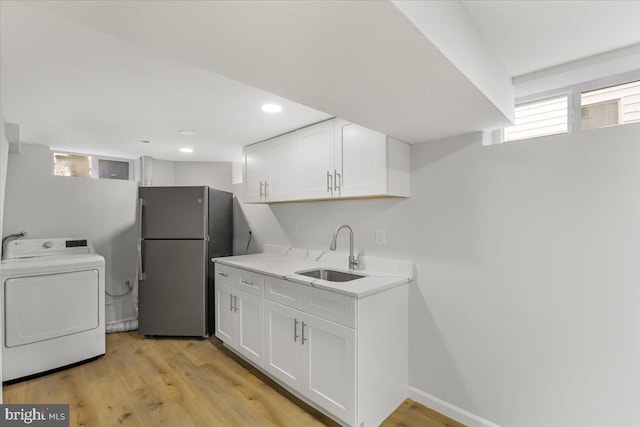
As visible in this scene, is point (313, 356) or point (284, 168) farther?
point (284, 168)

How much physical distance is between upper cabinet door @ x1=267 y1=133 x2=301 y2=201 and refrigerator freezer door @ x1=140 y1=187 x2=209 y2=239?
3.09 feet

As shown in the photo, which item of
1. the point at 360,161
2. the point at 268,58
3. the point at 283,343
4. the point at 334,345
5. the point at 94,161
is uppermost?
the point at 94,161

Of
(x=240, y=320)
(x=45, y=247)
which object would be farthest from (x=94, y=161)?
(x=240, y=320)

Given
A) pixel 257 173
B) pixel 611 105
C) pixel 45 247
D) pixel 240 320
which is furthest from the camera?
pixel 257 173

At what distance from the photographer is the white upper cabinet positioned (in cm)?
213

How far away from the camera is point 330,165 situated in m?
2.46

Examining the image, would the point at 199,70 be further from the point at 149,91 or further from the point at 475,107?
the point at 475,107

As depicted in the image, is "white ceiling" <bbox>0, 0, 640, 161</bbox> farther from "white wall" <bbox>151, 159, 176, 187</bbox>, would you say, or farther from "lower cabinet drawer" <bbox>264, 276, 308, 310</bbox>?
"white wall" <bbox>151, 159, 176, 187</bbox>

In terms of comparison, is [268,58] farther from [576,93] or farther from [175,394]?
[175,394]

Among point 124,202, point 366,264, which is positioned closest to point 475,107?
point 366,264

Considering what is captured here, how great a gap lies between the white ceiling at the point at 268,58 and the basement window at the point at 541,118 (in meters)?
0.26

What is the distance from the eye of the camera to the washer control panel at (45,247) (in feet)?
9.44

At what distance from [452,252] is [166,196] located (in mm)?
2963

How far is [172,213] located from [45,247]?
4.04ft
